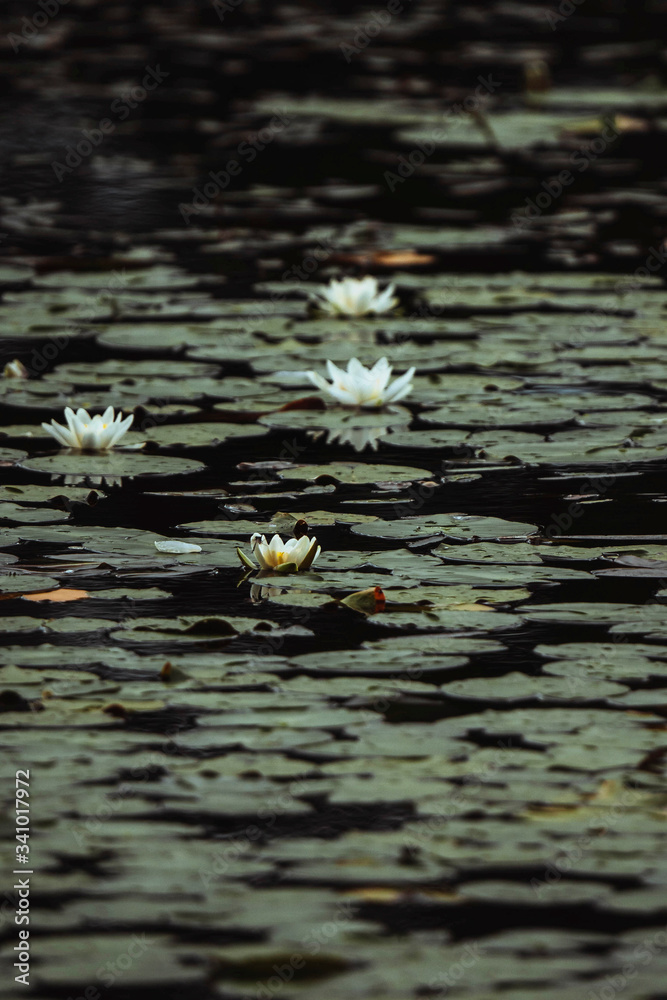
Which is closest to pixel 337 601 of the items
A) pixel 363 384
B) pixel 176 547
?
pixel 176 547

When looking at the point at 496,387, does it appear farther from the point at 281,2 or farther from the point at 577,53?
the point at 281,2

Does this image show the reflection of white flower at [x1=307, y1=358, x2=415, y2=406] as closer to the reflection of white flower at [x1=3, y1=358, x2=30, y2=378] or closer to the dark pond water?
the dark pond water

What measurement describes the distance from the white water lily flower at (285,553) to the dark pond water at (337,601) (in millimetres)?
44

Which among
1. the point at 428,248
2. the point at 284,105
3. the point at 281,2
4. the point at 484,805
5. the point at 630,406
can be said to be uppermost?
the point at 281,2

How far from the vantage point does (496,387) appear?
478cm

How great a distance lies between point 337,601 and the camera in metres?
3.07

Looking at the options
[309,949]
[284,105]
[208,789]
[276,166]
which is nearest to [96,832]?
[208,789]

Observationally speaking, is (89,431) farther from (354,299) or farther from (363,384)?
(354,299)

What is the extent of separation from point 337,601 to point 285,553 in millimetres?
216

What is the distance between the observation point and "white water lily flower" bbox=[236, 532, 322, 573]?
3219 millimetres

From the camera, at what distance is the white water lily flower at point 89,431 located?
413 centimetres

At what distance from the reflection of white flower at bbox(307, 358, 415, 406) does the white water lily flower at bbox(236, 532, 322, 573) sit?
52.2 inches

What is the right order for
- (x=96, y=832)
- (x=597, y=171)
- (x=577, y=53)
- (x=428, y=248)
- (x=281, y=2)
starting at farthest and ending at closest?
(x=281, y=2)
(x=577, y=53)
(x=597, y=171)
(x=428, y=248)
(x=96, y=832)

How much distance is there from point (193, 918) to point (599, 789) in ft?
2.10
